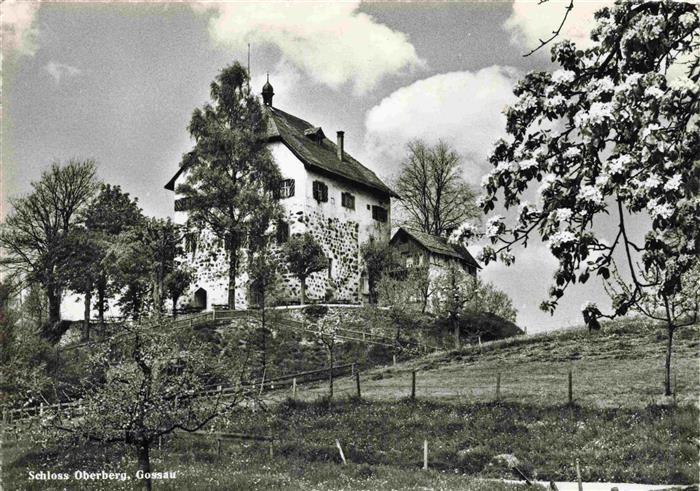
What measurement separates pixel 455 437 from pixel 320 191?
3347 cm

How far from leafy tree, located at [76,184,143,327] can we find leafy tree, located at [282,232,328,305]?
1082 cm

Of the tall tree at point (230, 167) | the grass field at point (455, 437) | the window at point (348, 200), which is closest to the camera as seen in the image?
the grass field at point (455, 437)

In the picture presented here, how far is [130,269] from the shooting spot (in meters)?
47.7

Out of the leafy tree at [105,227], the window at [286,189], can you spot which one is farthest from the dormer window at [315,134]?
the leafy tree at [105,227]

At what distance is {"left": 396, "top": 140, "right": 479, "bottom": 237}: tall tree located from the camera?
63.0m

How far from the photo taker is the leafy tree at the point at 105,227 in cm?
4891

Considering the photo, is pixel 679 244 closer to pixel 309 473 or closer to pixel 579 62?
pixel 579 62

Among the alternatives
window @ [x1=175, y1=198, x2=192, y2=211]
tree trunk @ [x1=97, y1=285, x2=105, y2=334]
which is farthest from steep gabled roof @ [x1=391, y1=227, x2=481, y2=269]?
tree trunk @ [x1=97, y1=285, x2=105, y2=334]

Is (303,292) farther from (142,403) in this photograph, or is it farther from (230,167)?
(142,403)

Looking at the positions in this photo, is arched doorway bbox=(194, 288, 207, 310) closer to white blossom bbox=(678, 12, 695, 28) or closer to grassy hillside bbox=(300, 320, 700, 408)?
grassy hillside bbox=(300, 320, 700, 408)

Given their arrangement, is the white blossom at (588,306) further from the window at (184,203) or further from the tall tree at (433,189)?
the tall tree at (433,189)

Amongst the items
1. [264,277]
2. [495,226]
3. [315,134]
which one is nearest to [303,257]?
[264,277]

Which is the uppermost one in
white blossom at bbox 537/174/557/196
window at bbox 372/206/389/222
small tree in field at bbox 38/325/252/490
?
window at bbox 372/206/389/222

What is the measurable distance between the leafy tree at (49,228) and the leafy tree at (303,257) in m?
14.4
